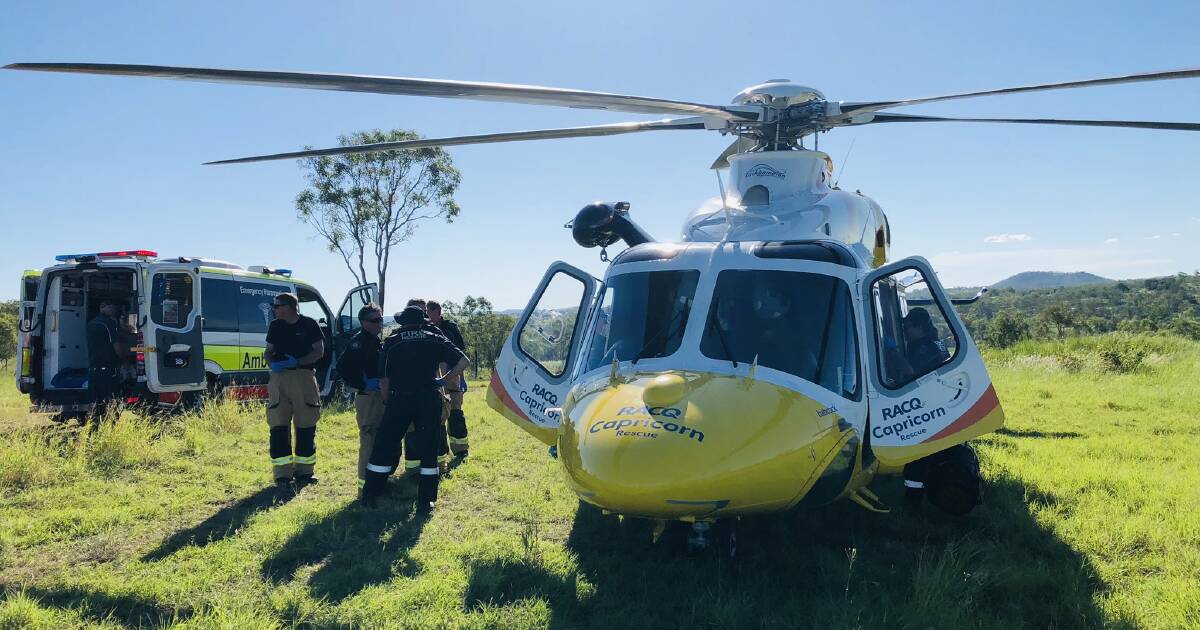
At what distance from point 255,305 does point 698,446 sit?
923cm

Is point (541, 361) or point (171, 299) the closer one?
point (541, 361)

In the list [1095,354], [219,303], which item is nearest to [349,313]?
[219,303]

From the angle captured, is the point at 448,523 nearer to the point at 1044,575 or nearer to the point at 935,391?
the point at 935,391

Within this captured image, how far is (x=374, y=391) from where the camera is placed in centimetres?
612

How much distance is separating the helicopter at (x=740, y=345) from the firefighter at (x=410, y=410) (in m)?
0.79

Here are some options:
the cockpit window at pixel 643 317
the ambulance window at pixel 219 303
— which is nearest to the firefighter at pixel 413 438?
the cockpit window at pixel 643 317

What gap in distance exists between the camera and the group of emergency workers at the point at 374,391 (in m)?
5.52

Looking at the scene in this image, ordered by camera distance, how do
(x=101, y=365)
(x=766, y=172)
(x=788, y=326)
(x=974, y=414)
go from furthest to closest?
1. (x=101, y=365)
2. (x=766, y=172)
3. (x=788, y=326)
4. (x=974, y=414)

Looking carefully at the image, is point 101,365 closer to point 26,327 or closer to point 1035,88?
point 26,327

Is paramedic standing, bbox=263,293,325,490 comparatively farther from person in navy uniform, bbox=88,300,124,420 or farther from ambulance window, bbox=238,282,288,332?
ambulance window, bbox=238,282,288,332

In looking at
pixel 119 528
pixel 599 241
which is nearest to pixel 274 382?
pixel 119 528

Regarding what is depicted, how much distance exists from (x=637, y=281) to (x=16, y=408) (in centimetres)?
1268

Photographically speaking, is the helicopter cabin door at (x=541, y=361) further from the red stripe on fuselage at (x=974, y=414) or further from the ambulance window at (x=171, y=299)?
the ambulance window at (x=171, y=299)

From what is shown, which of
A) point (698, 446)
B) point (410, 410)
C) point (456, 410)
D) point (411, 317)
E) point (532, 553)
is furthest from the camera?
point (456, 410)
